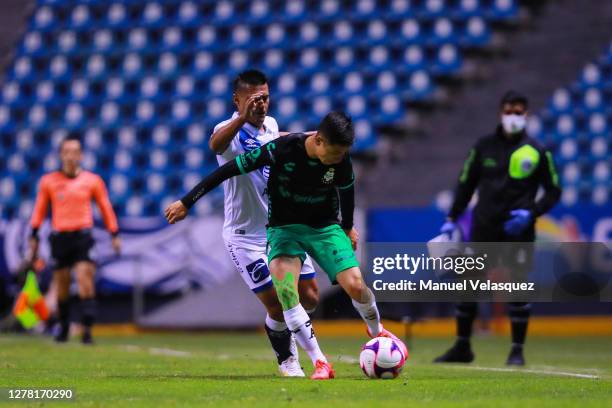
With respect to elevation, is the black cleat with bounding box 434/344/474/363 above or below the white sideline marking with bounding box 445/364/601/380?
below

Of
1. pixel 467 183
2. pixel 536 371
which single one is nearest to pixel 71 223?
pixel 467 183

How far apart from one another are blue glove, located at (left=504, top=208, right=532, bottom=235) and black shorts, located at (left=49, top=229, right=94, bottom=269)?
5.39 metres

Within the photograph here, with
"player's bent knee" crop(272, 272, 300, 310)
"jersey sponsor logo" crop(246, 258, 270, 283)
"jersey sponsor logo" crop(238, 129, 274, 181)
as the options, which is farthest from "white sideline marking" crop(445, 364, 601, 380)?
"jersey sponsor logo" crop(238, 129, 274, 181)

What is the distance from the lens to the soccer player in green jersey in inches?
290

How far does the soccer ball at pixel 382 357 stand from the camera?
24.4 ft

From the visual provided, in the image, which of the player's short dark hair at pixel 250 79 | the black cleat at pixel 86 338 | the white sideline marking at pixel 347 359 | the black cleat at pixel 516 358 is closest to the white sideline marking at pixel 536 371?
the black cleat at pixel 516 358

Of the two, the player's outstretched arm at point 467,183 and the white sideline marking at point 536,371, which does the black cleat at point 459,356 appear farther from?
the player's outstretched arm at point 467,183

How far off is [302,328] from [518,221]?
3.21 metres

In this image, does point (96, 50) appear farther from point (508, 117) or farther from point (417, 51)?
point (508, 117)

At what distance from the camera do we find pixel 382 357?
24.5 feet

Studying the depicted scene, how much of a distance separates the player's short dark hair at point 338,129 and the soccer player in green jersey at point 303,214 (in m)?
0.03

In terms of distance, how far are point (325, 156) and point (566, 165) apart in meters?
12.6

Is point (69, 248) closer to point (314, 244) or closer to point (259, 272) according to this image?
point (259, 272)

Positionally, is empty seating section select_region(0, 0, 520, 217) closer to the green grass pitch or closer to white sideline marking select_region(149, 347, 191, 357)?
white sideline marking select_region(149, 347, 191, 357)
